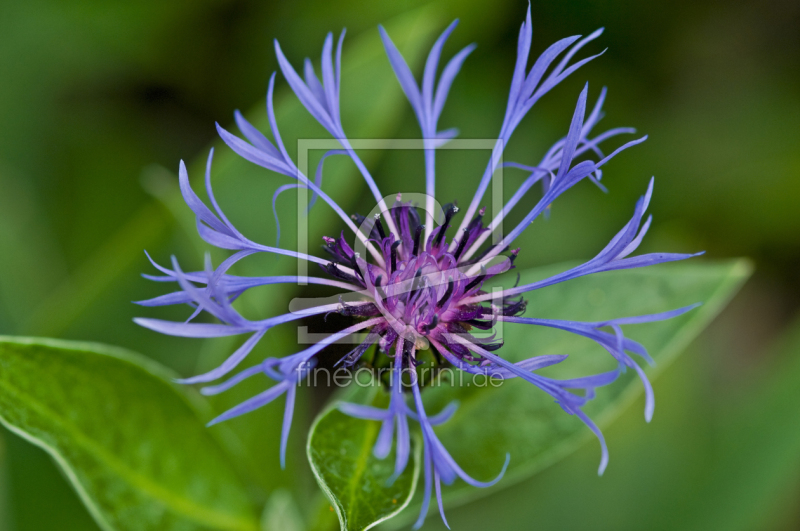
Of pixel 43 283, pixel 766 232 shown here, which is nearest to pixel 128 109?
pixel 43 283

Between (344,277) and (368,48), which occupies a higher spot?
(368,48)

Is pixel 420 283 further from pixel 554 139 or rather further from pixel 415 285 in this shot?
pixel 554 139

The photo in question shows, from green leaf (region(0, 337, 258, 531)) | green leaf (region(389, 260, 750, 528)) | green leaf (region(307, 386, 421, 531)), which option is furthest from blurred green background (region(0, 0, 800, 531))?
green leaf (region(307, 386, 421, 531))

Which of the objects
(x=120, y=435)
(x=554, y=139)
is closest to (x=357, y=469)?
(x=120, y=435)

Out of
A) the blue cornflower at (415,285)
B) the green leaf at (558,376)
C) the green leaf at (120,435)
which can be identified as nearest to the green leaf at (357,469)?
the blue cornflower at (415,285)

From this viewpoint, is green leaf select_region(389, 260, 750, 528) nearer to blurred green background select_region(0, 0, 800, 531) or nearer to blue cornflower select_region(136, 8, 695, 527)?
blue cornflower select_region(136, 8, 695, 527)

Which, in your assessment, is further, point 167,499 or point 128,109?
point 128,109

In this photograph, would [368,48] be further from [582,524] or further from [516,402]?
[582,524]
